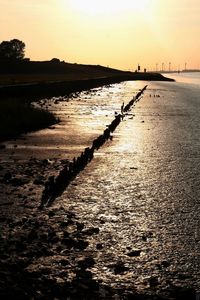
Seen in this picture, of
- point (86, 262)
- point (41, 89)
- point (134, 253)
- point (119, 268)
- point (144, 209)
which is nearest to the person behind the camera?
point (119, 268)

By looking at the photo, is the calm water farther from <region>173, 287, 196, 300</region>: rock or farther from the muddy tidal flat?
<region>173, 287, 196, 300</region>: rock

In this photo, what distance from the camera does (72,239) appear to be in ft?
37.2

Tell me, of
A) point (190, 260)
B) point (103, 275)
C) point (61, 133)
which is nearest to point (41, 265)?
point (103, 275)

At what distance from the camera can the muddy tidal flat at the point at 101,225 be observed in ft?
29.6

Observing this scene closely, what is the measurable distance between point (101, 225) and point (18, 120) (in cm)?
2241

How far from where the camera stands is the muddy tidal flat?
9.01 meters

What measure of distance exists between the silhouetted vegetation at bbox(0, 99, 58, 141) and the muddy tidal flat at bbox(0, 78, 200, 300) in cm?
561

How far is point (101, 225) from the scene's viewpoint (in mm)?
12531

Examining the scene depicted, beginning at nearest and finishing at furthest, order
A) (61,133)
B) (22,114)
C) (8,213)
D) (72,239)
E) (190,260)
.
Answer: (190,260) → (72,239) → (8,213) → (61,133) → (22,114)

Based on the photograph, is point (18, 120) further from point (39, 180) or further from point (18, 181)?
point (18, 181)

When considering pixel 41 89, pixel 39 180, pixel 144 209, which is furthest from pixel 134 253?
pixel 41 89

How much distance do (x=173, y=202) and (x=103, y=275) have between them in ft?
19.8

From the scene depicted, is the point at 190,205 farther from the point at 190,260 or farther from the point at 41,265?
the point at 41,265

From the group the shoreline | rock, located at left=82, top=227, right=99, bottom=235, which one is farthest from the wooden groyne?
the shoreline
